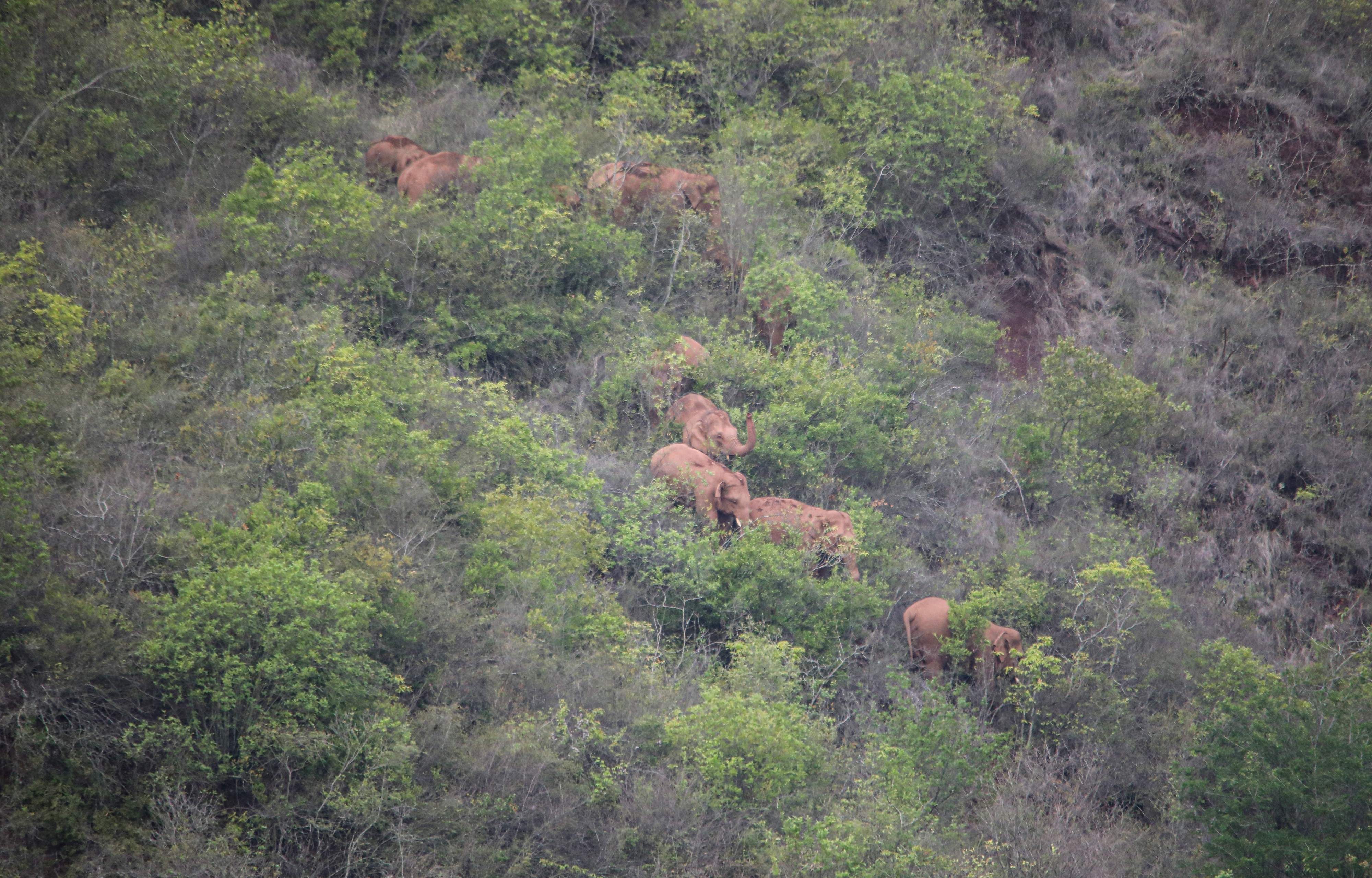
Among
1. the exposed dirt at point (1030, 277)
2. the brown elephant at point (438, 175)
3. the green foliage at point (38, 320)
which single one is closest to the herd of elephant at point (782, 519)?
the brown elephant at point (438, 175)

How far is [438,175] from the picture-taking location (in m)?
16.8

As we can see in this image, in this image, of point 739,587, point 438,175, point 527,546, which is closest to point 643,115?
point 438,175

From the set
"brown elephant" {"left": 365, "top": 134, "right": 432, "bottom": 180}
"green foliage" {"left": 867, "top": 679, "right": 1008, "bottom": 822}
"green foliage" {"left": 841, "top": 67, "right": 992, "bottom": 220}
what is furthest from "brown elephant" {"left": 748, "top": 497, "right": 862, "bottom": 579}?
"brown elephant" {"left": 365, "top": 134, "right": 432, "bottom": 180}

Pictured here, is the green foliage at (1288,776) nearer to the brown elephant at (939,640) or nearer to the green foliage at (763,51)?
the brown elephant at (939,640)

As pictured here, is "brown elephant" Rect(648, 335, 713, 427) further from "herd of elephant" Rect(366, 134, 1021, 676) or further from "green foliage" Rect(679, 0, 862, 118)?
"green foliage" Rect(679, 0, 862, 118)

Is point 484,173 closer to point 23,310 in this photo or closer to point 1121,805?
point 23,310

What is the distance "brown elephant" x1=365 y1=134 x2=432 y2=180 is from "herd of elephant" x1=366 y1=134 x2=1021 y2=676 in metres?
0.01

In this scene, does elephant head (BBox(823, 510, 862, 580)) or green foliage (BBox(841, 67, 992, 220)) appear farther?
green foliage (BBox(841, 67, 992, 220))

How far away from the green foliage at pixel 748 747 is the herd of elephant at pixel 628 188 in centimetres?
713

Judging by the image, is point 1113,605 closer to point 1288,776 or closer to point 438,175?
point 1288,776

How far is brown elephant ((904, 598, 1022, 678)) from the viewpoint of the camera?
1277 cm

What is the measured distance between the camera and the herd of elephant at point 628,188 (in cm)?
1672

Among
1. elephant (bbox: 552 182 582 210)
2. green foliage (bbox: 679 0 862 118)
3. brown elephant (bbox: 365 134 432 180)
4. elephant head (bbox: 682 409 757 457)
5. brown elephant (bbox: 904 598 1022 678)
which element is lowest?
brown elephant (bbox: 904 598 1022 678)

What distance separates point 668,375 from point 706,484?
7.51 feet
